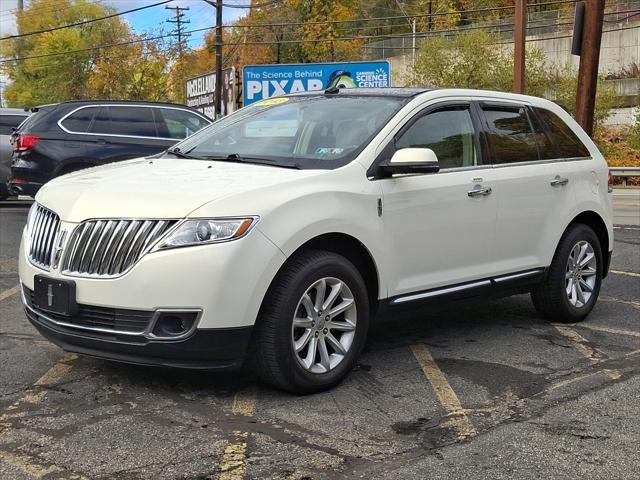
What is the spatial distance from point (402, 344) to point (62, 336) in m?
2.41

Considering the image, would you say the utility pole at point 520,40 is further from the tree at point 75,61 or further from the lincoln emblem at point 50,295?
the tree at point 75,61

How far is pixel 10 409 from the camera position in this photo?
3.93 metres

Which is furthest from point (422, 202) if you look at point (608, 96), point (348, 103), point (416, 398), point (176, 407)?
point (608, 96)

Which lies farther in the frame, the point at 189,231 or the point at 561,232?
the point at 561,232

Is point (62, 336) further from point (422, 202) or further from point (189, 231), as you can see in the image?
point (422, 202)

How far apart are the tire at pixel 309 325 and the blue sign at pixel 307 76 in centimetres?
2088

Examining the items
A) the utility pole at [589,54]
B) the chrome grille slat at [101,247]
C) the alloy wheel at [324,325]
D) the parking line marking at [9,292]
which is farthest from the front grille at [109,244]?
the utility pole at [589,54]

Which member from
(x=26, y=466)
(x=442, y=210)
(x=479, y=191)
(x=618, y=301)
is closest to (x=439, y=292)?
(x=442, y=210)

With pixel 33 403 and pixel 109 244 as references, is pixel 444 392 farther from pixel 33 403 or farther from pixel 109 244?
pixel 33 403

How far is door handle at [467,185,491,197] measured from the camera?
5109mm

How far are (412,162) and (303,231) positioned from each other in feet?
2.83

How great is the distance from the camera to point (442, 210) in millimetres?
4902

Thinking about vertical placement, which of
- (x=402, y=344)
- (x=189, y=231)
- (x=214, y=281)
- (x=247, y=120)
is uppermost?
(x=247, y=120)

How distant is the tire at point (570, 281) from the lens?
593 centimetres
